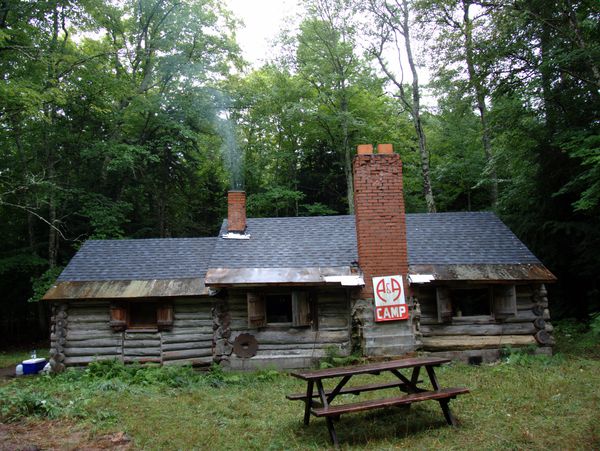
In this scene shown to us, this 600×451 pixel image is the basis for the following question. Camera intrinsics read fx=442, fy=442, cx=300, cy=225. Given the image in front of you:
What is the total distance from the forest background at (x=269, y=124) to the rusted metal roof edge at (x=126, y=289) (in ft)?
10.8

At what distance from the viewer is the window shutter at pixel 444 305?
35.2ft

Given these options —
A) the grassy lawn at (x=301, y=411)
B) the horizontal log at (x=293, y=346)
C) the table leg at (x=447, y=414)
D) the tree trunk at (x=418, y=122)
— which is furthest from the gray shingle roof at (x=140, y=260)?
the tree trunk at (x=418, y=122)

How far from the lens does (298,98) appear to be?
82.1 ft

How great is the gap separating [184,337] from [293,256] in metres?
3.58

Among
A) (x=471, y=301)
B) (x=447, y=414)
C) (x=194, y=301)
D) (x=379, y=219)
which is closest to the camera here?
(x=447, y=414)

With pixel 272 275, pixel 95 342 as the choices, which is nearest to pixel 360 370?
pixel 272 275

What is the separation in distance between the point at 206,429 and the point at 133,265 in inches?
303

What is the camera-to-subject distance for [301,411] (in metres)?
6.95

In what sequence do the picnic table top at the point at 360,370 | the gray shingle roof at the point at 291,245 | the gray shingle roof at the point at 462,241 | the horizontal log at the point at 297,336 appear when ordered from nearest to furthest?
the picnic table top at the point at 360,370 < the horizontal log at the point at 297,336 < the gray shingle roof at the point at 462,241 < the gray shingle roof at the point at 291,245

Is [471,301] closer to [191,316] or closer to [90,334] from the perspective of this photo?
[191,316]

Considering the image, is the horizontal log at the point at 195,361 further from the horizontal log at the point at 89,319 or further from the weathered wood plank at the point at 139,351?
the horizontal log at the point at 89,319

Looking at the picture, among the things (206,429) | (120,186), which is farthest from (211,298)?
(120,186)

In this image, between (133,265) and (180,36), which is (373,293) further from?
(180,36)

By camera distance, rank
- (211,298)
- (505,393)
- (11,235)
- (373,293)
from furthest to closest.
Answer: (11,235)
(211,298)
(373,293)
(505,393)
